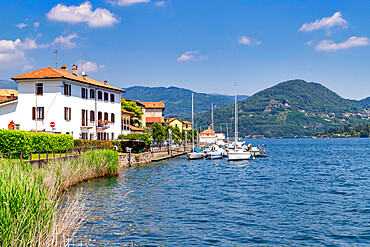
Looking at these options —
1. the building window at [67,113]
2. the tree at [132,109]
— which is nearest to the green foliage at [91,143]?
the building window at [67,113]

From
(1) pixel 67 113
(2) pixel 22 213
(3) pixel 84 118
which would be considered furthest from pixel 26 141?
(3) pixel 84 118

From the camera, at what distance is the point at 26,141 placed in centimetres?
2839

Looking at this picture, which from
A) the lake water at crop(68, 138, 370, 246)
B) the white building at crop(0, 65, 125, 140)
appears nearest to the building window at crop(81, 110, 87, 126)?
the white building at crop(0, 65, 125, 140)

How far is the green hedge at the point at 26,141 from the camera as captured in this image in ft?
87.3

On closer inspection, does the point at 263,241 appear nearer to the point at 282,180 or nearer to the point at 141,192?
the point at 141,192

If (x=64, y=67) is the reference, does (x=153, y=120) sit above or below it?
below

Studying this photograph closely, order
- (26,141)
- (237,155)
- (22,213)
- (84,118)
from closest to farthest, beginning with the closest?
(22,213) → (26,141) → (84,118) → (237,155)

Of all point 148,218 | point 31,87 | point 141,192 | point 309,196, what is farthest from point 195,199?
point 31,87

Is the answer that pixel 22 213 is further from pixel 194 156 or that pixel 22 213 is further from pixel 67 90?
pixel 194 156

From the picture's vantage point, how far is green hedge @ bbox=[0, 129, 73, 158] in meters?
26.6

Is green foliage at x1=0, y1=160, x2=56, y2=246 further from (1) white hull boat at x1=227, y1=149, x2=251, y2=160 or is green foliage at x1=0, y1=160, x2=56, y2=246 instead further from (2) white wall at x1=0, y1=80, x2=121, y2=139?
(1) white hull boat at x1=227, y1=149, x2=251, y2=160

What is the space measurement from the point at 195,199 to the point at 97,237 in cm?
1079

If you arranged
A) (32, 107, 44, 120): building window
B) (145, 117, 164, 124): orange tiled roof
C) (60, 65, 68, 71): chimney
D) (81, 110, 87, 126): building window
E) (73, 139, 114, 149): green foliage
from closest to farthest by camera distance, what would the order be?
(73, 139, 114, 149): green foliage
(32, 107, 44, 120): building window
(81, 110, 87, 126): building window
(60, 65, 68, 71): chimney
(145, 117, 164, 124): orange tiled roof

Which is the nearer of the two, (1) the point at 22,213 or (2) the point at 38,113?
(1) the point at 22,213
